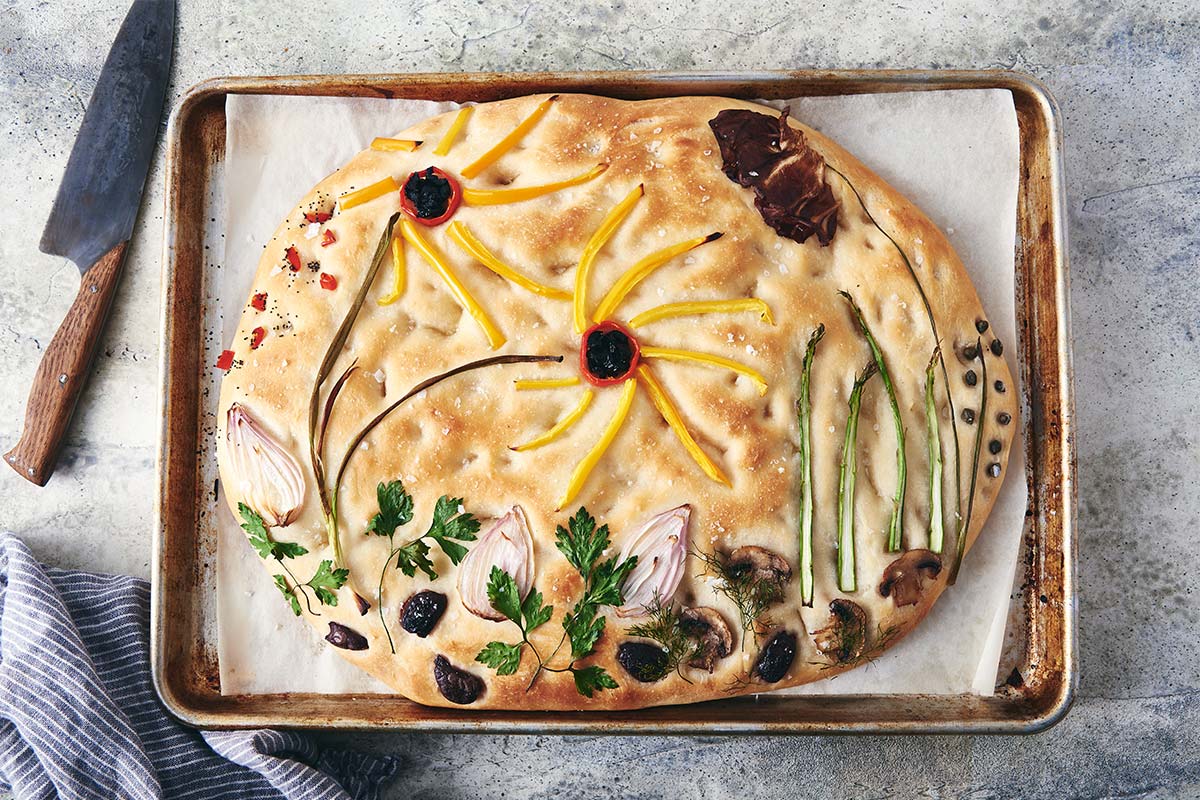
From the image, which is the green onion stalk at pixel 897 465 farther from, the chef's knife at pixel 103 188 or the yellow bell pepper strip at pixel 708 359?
the chef's knife at pixel 103 188

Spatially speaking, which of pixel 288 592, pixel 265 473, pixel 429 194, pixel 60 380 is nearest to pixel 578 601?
pixel 288 592

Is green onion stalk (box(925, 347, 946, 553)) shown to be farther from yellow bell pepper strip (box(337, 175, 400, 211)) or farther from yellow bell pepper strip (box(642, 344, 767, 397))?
yellow bell pepper strip (box(337, 175, 400, 211))

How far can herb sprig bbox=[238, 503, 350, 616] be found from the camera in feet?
7.69

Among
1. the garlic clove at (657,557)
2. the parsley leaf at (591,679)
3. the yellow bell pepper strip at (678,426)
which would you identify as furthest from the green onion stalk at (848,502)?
the parsley leaf at (591,679)

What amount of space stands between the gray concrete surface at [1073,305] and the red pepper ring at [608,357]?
1.08m

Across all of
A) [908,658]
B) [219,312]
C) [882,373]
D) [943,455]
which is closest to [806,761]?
[908,658]

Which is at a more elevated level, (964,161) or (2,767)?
(964,161)

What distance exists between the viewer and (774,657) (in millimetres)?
2381

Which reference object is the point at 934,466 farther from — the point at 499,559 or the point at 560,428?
the point at 499,559

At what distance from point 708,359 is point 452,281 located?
71 cm

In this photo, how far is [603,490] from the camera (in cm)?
237

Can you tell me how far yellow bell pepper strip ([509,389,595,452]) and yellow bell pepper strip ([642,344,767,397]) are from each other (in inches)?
7.7

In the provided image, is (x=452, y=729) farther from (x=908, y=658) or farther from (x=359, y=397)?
(x=908, y=658)

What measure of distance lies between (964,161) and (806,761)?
1.88 meters
